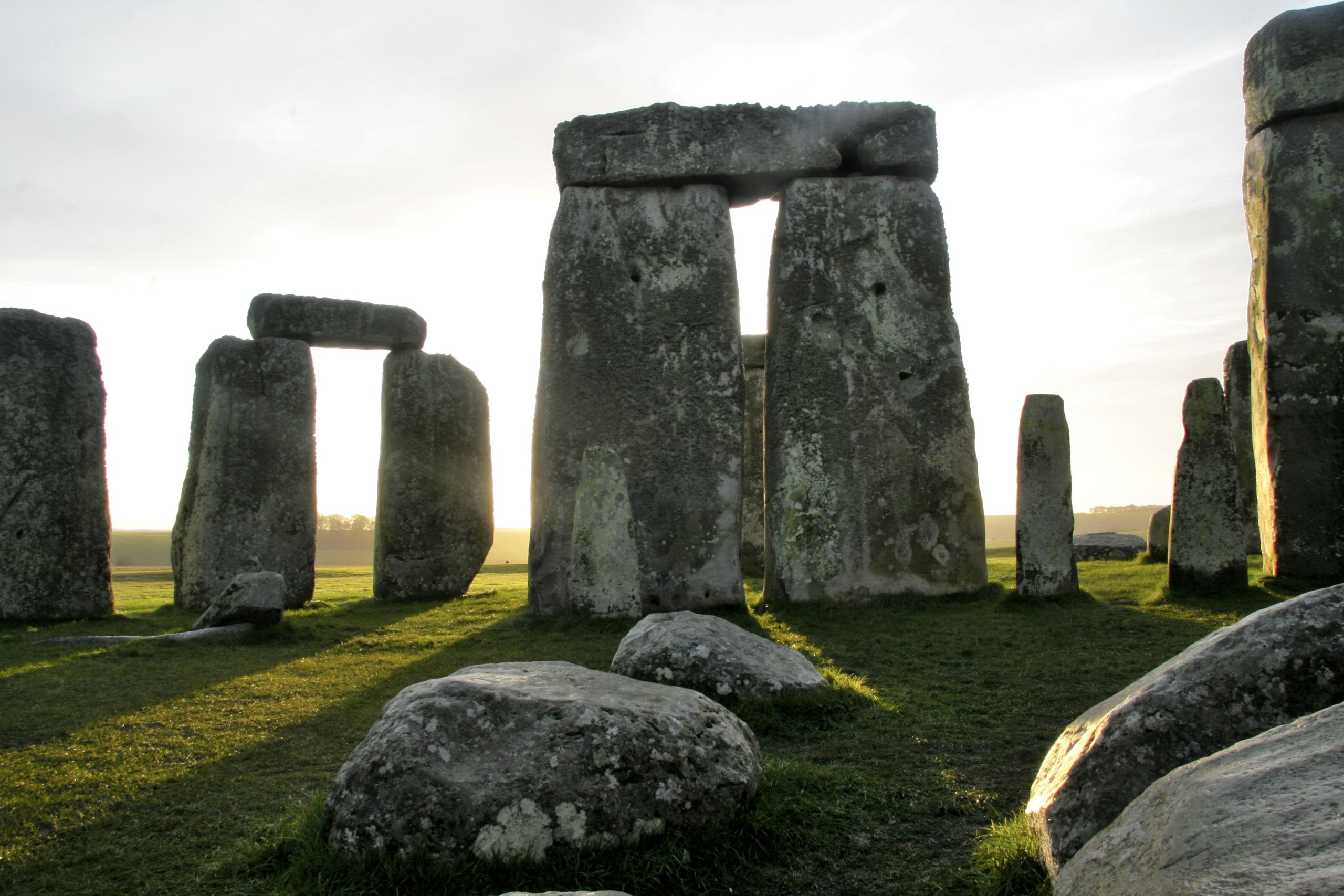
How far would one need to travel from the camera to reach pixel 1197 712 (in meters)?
3.11

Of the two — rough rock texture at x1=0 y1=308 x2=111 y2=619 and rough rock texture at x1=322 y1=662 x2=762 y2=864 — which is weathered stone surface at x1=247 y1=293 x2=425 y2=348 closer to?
rough rock texture at x1=0 y1=308 x2=111 y2=619

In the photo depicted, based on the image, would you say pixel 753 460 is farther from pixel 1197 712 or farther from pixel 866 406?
pixel 1197 712

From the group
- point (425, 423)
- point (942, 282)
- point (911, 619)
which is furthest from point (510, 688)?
point (425, 423)

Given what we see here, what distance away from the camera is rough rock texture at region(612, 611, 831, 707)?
Answer: 5656 millimetres

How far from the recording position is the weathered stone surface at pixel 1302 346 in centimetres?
1009

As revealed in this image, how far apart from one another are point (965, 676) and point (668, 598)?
15.6ft

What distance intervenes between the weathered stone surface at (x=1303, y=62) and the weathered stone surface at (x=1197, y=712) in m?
9.48

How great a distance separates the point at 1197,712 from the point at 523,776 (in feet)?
7.45

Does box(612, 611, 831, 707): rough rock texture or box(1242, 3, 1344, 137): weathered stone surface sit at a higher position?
box(1242, 3, 1344, 137): weathered stone surface

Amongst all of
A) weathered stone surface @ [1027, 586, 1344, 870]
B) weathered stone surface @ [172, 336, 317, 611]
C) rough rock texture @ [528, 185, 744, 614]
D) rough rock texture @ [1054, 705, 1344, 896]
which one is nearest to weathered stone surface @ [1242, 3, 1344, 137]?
rough rock texture @ [528, 185, 744, 614]

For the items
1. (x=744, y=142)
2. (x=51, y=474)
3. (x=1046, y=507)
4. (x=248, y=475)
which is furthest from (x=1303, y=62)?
(x=51, y=474)

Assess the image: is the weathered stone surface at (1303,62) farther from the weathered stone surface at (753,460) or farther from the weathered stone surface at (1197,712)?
the weathered stone surface at (1197,712)

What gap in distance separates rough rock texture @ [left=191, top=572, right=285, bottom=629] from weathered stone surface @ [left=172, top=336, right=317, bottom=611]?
3.06 meters

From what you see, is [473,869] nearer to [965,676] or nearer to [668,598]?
[965,676]
